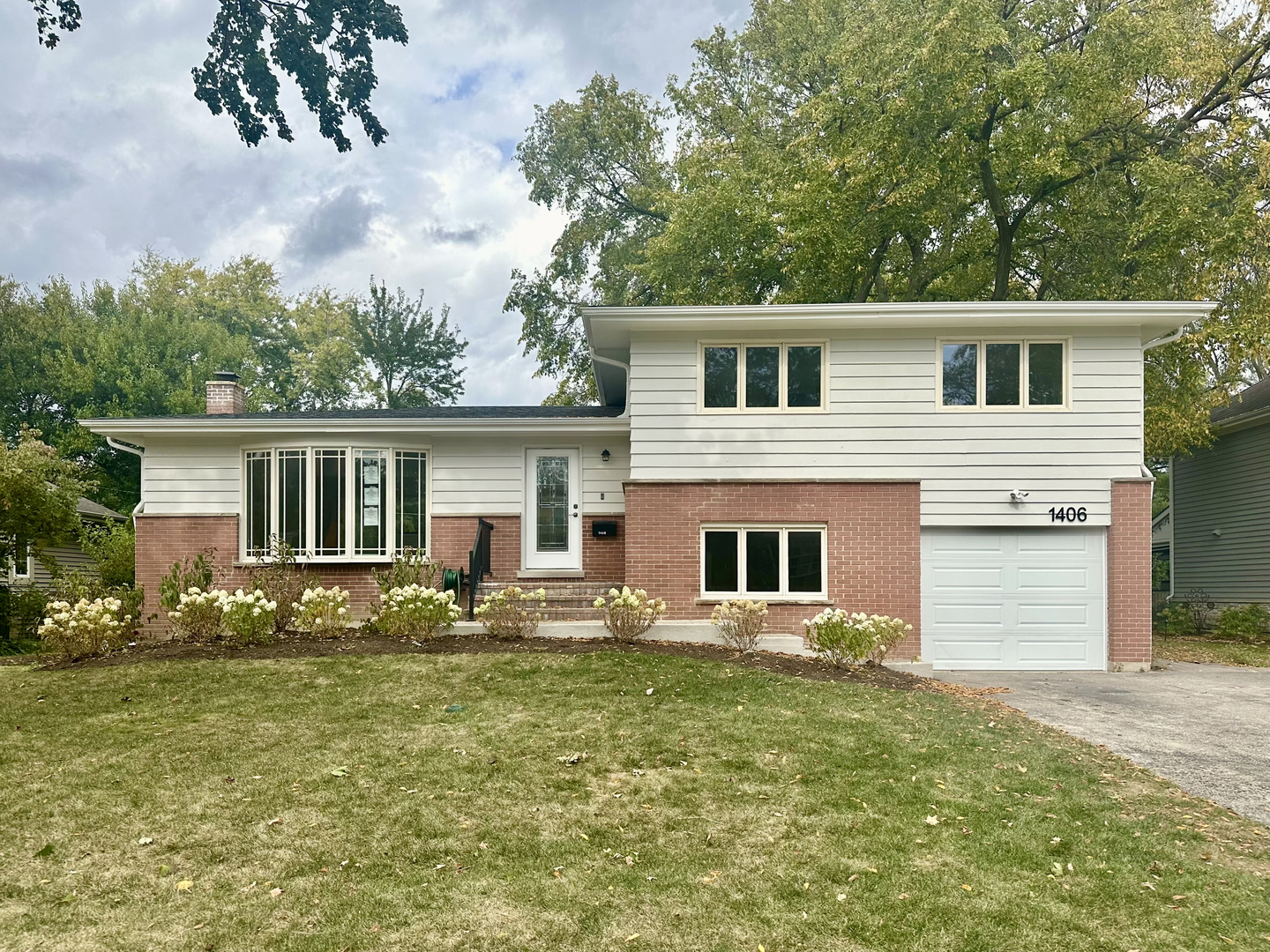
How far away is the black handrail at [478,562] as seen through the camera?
1131cm

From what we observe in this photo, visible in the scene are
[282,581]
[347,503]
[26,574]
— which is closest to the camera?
[282,581]

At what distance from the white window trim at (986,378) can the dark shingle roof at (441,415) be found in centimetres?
490

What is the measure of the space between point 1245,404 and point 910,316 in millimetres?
11684

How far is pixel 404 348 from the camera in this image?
120ft

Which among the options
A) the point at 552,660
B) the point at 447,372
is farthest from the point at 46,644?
the point at 447,372

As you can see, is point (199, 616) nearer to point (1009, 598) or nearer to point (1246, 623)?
point (1009, 598)

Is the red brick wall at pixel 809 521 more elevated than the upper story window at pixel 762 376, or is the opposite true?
the upper story window at pixel 762 376

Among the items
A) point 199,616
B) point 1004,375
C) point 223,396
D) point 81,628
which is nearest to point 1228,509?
point 1004,375

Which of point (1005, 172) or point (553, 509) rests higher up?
point (1005, 172)

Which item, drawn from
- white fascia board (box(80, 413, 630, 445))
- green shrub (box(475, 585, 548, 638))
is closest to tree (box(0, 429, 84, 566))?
white fascia board (box(80, 413, 630, 445))

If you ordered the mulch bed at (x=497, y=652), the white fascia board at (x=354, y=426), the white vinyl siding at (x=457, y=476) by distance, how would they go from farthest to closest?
the white vinyl siding at (x=457, y=476)
the white fascia board at (x=354, y=426)
the mulch bed at (x=497, y=652)

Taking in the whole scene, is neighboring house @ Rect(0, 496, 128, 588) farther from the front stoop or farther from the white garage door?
the white garage door

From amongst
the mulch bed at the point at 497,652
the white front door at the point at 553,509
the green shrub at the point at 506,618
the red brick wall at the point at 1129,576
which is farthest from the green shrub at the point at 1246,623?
the green shrub at the point at 506,618

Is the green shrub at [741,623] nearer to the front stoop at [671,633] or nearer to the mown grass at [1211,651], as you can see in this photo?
the front stoop at [671,633]
